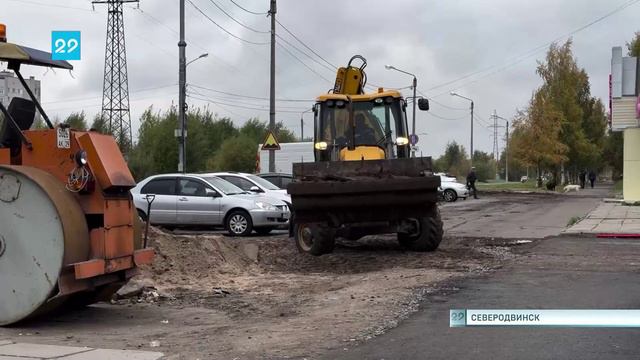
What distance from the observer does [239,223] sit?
17.3 meters

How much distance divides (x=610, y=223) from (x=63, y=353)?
1827cm

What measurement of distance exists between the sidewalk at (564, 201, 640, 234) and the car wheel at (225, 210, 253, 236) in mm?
8365

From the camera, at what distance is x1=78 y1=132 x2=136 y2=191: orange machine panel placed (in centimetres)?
730

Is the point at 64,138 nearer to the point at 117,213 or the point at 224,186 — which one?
the point at 117,213

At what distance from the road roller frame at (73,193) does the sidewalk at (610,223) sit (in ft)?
44.9

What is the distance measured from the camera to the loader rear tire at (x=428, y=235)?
509 inches

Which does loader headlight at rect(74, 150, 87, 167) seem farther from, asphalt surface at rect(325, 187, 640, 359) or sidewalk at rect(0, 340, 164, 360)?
asphalt surface at rect(325, 187, 640, 359)

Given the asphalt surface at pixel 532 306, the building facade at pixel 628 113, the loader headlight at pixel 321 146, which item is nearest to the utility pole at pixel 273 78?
the loader headlight at pixel 321 146

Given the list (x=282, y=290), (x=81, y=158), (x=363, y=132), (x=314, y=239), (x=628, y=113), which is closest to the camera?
(x=81, y=158)

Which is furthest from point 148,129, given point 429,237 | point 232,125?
point 429,237

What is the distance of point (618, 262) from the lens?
39.7 ft

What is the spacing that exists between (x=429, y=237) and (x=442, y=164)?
3875 inches

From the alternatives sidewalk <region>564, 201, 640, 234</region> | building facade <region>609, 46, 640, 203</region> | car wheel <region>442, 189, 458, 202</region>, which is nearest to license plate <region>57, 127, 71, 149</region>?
sidewalk <region>564, 201, 640, 234</region>

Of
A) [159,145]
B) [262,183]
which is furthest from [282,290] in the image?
[159,145]
